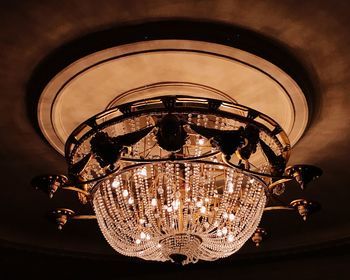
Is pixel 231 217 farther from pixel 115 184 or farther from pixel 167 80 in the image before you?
pixel 167 80

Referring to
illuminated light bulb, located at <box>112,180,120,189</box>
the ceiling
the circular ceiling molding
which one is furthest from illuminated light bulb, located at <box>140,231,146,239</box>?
the ceiling

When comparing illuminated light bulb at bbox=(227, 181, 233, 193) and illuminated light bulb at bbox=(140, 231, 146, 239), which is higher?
illuminated light bulb at bbox=(227, 181, 233, 193)

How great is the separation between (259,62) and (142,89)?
48 centimetres

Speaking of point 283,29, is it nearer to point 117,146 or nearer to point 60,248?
point 117,146

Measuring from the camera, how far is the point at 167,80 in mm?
2203

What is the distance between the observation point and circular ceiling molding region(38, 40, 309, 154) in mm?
2041

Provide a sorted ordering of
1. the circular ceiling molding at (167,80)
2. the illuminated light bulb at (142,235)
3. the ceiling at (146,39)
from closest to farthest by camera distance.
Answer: the ceiling at (146,39) < the circular ceiling molding at (167,80) < the illuminated light bulb at (142,235)

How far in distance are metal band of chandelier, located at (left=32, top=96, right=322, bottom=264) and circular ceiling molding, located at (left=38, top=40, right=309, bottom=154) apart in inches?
4.2

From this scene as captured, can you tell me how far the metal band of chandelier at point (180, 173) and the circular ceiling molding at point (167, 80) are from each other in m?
0.11

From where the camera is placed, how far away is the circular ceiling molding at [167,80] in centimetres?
204

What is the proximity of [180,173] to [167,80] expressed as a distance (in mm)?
372

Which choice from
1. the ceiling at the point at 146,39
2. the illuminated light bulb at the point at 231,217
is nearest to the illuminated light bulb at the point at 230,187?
the illuminated light bulb at the point at 231,217

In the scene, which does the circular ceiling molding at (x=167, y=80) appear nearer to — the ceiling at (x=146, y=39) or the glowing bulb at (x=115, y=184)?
the ceiling at (x=146, y=39)

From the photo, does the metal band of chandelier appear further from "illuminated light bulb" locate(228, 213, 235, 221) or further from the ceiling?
the ceiling
